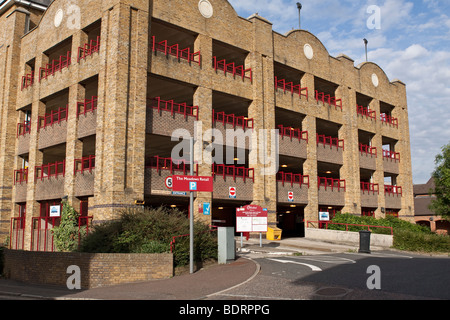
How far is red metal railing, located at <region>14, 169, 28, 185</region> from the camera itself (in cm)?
3381

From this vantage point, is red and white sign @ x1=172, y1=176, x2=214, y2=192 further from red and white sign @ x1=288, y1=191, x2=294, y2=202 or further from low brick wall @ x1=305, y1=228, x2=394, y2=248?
red and white sign @ x1=288, y1=191, x2=294, y2=202

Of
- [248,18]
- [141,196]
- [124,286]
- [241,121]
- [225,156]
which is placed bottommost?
[124,286]

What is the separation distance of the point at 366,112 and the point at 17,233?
A: 112ft

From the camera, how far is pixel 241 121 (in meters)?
35.0

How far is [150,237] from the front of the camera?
18.8m

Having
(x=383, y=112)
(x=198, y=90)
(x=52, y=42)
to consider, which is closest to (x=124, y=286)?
(x=198, y=90)

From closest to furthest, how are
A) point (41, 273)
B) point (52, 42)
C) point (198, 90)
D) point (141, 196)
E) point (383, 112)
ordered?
point (41, 273) < point (141, 196) < point (198, 90) < point (52, 42) < point (383, 112)

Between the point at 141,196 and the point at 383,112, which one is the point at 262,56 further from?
the point at 383,112

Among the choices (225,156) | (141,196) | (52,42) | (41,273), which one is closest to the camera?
(41,273)

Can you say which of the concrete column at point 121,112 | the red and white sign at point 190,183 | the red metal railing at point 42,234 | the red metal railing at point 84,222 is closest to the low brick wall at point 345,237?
the concrete column at point 121,112

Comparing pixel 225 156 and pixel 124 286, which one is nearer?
pixel 124 286

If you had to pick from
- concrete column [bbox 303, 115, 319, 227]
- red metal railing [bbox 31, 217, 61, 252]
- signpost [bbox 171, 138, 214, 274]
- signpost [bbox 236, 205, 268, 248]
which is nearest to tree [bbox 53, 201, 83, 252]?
red metal railing [bbox 31, 217, 61, 252]

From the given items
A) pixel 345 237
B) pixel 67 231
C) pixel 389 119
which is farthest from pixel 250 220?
pixel 389 119
